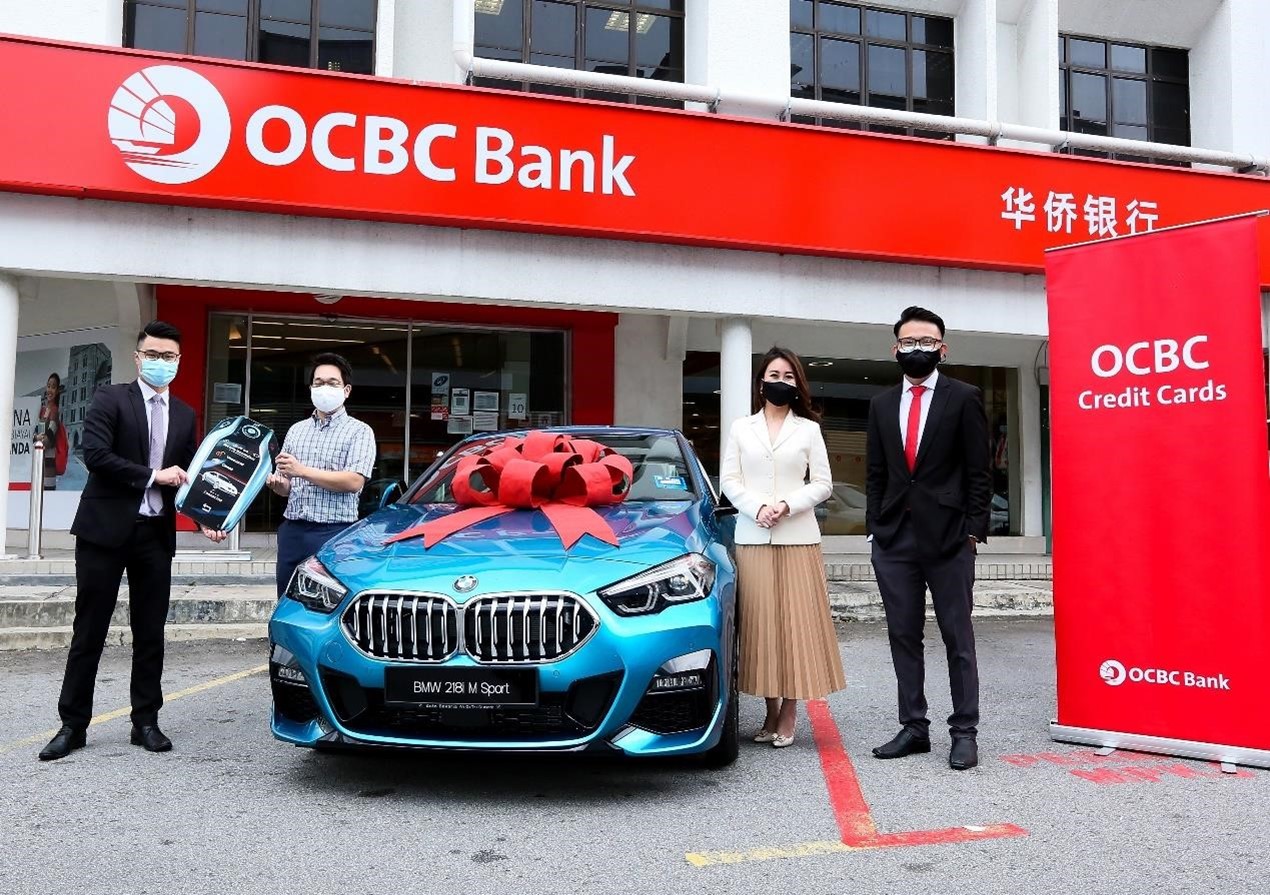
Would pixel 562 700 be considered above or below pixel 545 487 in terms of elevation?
below

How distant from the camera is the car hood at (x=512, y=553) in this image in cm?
366

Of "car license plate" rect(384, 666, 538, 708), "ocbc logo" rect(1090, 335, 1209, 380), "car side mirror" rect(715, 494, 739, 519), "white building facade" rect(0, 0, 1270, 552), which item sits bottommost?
"car license plate" rect(384, 666, 538, 708)

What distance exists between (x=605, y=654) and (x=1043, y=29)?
13.0m

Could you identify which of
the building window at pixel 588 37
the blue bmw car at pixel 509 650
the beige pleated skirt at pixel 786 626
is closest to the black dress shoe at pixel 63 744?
the blue bmw car at pixel 509 650

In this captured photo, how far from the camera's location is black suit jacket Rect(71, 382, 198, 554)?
4371 mm

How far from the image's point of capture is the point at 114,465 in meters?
4.35

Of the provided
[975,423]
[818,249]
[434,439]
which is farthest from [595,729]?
[434,439]

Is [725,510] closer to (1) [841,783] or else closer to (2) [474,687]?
(1) [841,783]

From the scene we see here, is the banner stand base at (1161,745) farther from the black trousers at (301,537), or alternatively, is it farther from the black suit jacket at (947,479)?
the black trousers at (301,537)

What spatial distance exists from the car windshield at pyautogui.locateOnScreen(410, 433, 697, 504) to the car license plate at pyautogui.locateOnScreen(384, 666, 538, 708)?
59.3 inches

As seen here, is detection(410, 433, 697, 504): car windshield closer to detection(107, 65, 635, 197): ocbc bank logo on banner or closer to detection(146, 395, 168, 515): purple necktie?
detection(146, 395, 168, 515): purple necktie

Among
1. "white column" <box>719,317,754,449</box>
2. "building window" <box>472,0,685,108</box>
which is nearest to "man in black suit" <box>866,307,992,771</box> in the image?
"white column" <box>719,317,754,449</box>

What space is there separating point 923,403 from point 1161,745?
5.92 ft

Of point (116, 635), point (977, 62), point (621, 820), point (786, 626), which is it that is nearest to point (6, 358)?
point (116, 635)
